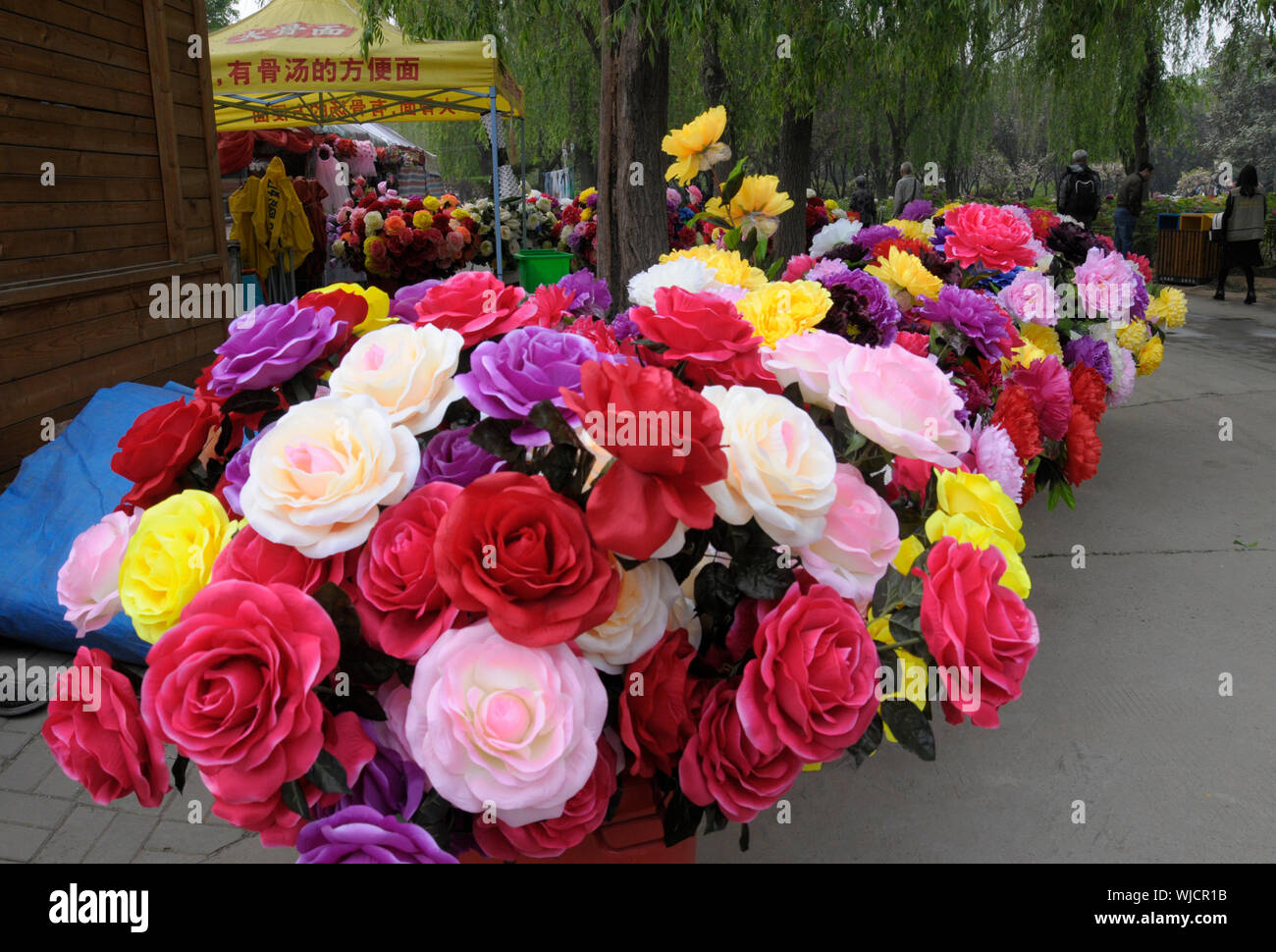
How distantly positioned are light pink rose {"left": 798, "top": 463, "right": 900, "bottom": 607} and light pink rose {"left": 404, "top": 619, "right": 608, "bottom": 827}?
327mm

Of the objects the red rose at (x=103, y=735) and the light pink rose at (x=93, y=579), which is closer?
the red rose at (x=103, y=735)

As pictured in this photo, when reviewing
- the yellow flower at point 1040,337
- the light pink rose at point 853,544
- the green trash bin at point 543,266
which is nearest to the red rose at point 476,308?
the light pink rose at point 853,544

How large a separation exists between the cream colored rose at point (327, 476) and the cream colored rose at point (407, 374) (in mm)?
77

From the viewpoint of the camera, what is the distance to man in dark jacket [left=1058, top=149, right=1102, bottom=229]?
12.6 m

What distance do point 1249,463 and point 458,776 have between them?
5.69 m

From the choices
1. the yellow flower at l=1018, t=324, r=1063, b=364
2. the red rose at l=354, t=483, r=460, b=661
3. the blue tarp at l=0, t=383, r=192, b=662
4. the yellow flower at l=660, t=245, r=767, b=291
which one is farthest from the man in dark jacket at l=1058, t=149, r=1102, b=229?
the red rose at l=354, t=483, r=460, b=661

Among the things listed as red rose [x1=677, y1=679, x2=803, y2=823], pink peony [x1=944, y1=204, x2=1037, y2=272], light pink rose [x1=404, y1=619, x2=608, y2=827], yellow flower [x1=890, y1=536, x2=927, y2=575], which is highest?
pink peony [x1=944, y1=204, x2=1037, y2=272]

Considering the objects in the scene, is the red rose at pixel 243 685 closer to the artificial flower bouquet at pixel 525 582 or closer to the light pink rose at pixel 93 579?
the artificial flower bouquet at pixel 525 582

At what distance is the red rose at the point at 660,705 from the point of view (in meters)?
1.15

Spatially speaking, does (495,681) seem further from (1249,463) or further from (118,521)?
(1249,463)

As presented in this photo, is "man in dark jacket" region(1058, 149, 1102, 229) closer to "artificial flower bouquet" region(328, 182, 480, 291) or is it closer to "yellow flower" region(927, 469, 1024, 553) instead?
"artificial flower bouquet" region(328, 182, 480, 291)

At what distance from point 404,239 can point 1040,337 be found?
737 centimetres

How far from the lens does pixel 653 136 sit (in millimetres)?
5070

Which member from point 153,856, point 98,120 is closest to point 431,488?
point 153,856
